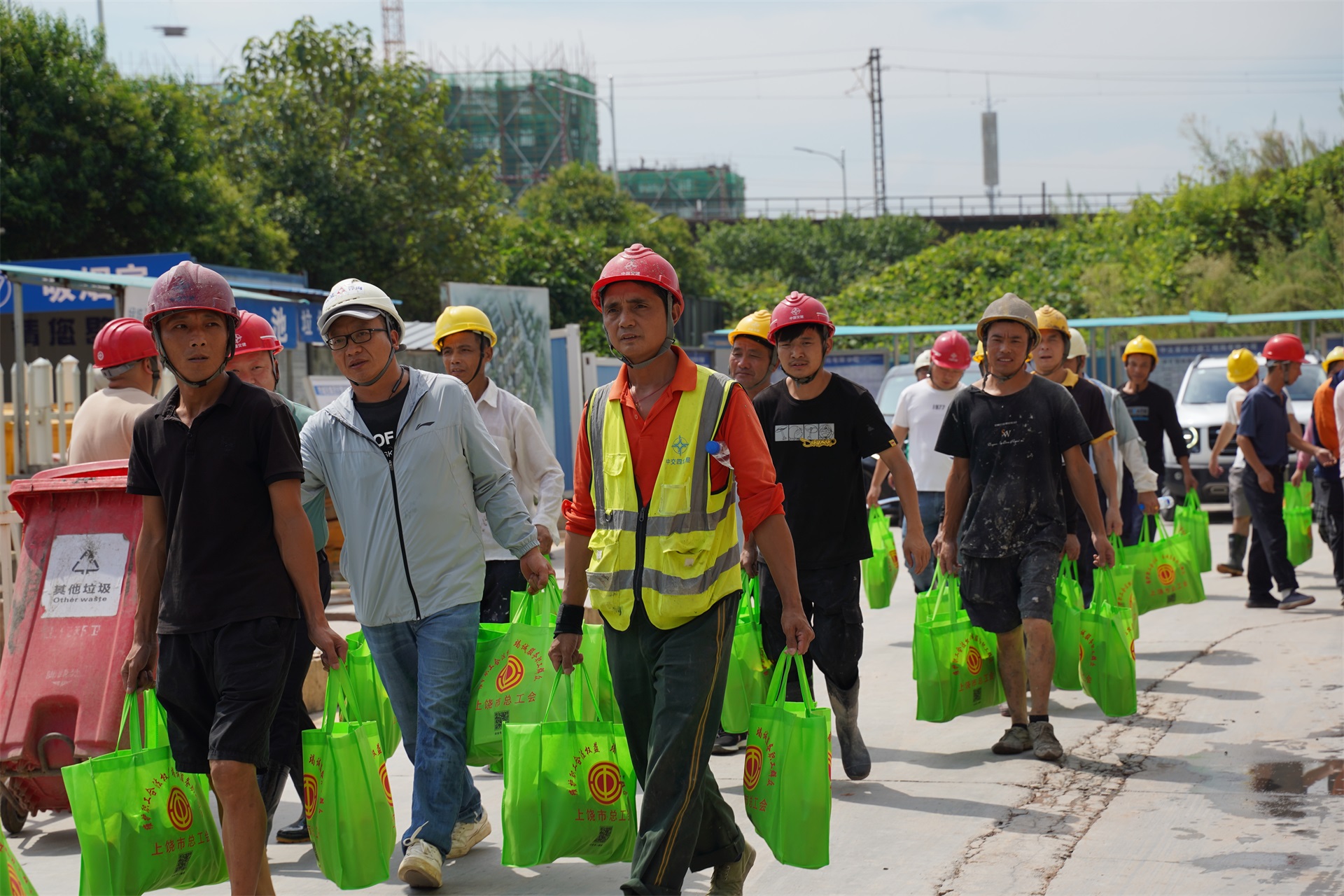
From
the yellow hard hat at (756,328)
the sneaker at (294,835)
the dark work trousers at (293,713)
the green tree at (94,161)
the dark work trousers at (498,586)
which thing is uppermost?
the green tree at (94,161)

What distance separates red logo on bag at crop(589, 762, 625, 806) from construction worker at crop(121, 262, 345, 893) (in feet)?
3.21

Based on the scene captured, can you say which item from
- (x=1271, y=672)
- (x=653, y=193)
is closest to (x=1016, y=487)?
(x=1271, y=672)

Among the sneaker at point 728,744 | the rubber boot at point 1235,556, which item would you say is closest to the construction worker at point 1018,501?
the sneaker at point 728,744

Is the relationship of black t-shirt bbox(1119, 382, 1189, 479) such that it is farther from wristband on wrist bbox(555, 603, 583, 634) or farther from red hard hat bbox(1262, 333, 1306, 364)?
wristband on wrist bbox(555, 603, 583, 634)

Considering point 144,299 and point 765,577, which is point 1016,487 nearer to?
point 765,577

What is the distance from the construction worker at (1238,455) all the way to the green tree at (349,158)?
19921mm

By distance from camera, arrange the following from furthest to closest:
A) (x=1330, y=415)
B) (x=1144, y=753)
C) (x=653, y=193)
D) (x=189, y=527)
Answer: (x=653, y=193), (x=1330, y=415), (x=1144, y=753), (x=189, y=527)

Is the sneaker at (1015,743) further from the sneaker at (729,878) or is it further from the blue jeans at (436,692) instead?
the blue jeans at (436,692)

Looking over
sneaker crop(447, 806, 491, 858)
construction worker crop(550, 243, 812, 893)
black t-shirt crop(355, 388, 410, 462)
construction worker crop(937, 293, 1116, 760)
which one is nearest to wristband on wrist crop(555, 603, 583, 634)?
construction worker crop(550, 243, 812, 893)

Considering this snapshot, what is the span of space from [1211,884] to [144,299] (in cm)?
947

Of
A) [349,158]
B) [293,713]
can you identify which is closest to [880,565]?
[293,713]

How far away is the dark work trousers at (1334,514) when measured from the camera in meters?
10.3

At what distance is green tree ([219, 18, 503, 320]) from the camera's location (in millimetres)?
28672

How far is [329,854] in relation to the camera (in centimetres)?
415
